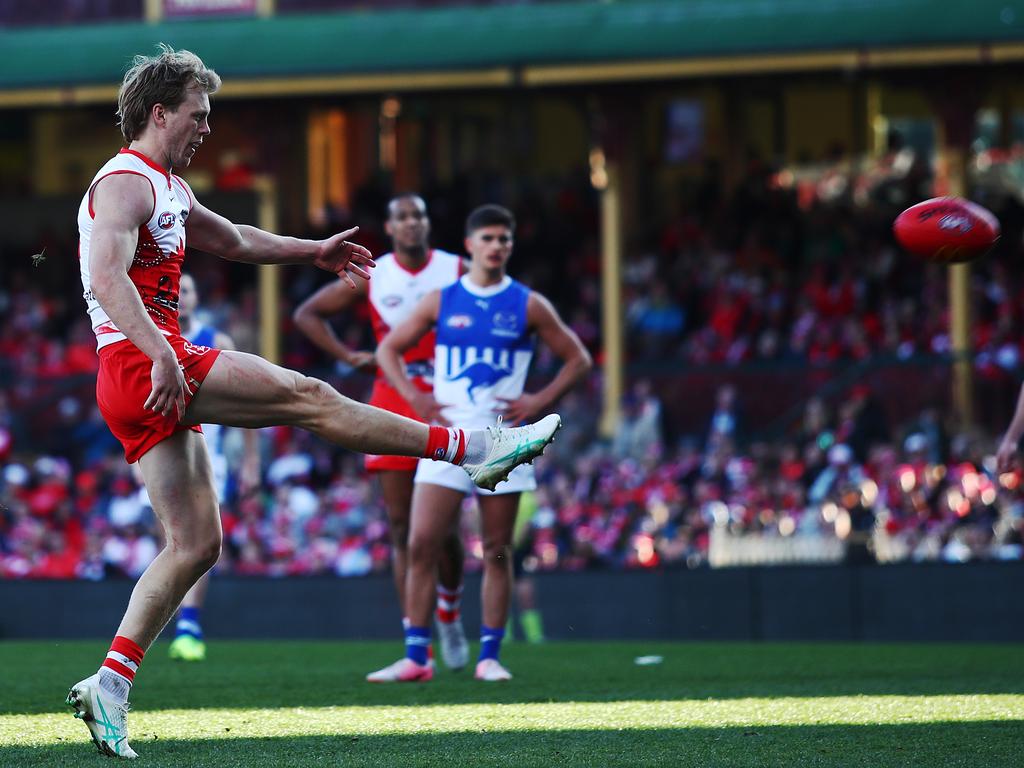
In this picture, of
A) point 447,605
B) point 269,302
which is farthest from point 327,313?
point 269,302

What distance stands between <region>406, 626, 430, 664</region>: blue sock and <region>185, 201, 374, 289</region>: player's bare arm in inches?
103

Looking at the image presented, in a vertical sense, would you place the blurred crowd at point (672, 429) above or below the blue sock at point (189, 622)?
above

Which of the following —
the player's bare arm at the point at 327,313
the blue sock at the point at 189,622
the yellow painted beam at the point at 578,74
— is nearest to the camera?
the player's bare arm at the point at 327,313

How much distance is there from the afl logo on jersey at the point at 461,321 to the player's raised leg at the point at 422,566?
2.62 feet

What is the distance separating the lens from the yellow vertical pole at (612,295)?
19312 mm

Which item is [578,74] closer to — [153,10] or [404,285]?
[153,10]

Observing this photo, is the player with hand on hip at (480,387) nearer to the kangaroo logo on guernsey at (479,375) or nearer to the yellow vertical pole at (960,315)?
the kangaroo logo on guernsey at (479,375)

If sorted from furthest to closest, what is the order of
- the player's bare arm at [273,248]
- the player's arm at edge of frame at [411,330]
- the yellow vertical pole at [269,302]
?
the yellow vertical pole at [269,302] < the player's arm at edge of frame at [411,330] < the player's bare arm at [273,248]

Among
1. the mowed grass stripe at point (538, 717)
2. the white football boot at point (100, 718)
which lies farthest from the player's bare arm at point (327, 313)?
the white football boot at point (100, 718)

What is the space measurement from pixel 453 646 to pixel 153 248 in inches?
151

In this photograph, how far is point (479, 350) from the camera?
8805mm

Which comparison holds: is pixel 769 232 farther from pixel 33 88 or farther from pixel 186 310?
pixel 186 310

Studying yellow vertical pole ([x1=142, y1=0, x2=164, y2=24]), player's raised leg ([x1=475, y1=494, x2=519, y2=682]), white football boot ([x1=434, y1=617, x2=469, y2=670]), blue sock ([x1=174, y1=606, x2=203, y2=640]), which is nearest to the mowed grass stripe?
player's raised leg ([x1=475, y1=494, x2=519, y2=682])

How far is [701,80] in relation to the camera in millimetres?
19859
